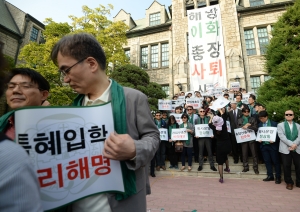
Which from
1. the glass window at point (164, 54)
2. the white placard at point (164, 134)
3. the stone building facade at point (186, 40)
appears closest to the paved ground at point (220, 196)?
the white placard at point (164, 134)

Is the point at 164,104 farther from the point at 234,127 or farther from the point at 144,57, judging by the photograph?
the point at 144,57

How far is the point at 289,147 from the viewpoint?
574 centimetres

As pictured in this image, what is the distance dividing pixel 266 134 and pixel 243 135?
0.72 m

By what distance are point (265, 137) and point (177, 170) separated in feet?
11.0

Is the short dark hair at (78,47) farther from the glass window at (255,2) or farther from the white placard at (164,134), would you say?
the glass window at (255,2)

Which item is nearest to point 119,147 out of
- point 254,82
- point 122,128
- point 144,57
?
point 122,128

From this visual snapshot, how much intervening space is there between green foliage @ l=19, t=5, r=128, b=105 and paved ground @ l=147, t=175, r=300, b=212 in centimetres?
860

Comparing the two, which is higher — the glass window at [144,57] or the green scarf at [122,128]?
the glass window at [144,57]

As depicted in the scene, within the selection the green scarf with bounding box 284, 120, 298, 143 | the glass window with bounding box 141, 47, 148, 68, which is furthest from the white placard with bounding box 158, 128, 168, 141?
the glass window with bounding box 141, 47, 148, 68

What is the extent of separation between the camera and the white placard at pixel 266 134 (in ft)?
21.0

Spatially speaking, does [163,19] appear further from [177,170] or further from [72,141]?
[72,141]

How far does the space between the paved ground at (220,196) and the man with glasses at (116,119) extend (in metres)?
3.31

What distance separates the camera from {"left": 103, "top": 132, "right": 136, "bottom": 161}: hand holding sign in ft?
3.54

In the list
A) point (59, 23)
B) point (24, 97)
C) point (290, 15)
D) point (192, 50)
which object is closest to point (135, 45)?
point (192, 50)
